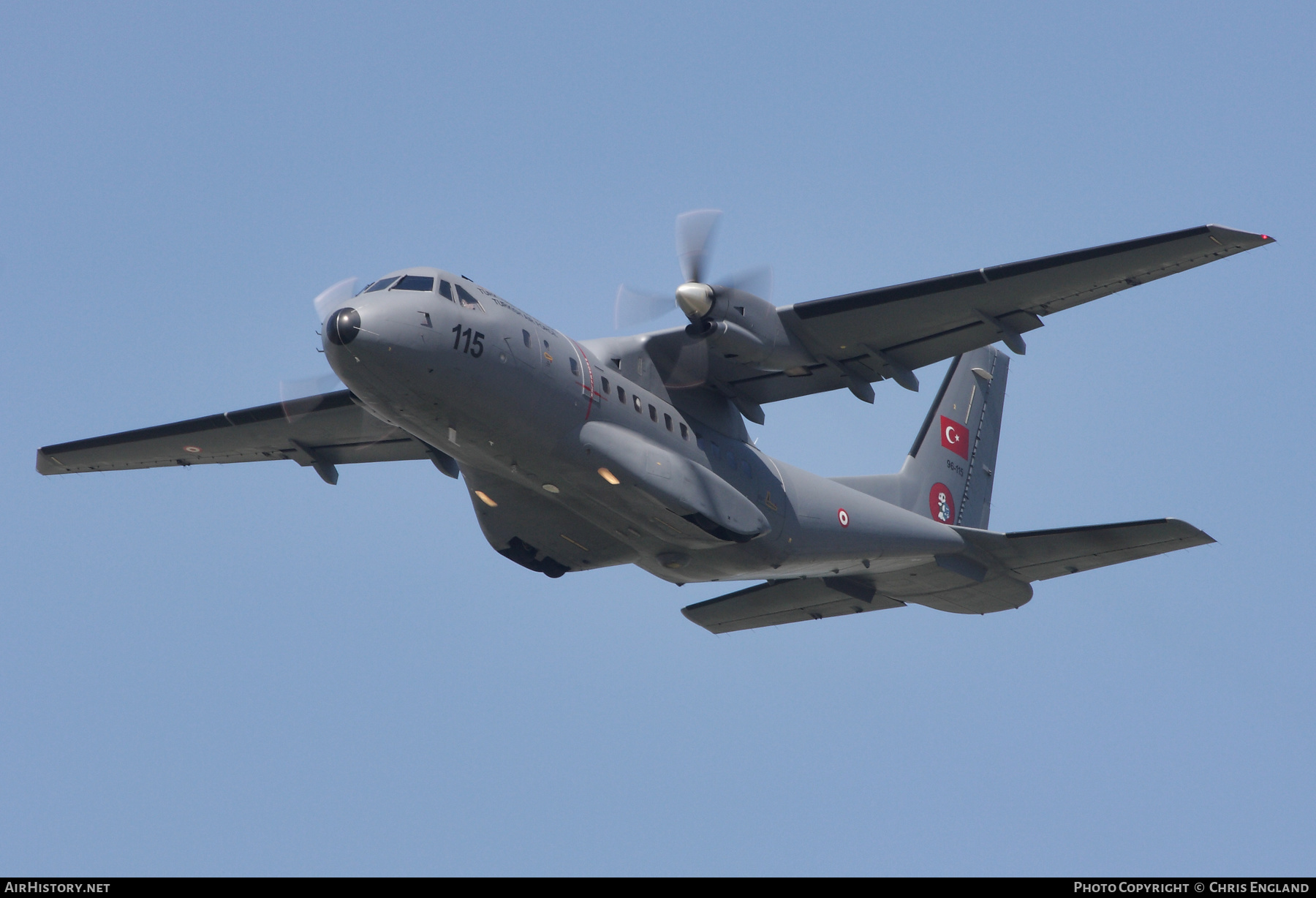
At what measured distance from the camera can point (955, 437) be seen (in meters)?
20.9

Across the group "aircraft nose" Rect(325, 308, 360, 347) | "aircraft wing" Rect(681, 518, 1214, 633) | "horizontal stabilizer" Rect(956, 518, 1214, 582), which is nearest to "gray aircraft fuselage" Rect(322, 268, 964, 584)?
"aircraft nose" Rect(325, 308, 360, 347)

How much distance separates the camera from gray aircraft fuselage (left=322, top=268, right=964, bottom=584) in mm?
13117

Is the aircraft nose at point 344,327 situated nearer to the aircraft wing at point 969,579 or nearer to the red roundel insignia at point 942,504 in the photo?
the aircraft wing at point 969,579

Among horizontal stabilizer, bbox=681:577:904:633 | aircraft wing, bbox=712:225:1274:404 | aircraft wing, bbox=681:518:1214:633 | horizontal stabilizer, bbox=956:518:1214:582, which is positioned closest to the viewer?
aircraft wing, bbox=712:225:1274:404

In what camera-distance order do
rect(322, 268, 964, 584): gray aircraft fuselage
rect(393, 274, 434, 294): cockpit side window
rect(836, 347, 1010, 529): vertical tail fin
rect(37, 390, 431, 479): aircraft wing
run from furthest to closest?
rect(836, 347, 1010, 529): vertical tail fin < rect(37, 390, 431, 479): aircraft wing < rect(393, 274, 434, 294): cockpit side window < rect(322, 268, 964, 584): gray aircraft fuselage

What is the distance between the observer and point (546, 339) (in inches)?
557

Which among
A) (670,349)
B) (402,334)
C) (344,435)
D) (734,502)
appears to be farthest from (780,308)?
(344,435)

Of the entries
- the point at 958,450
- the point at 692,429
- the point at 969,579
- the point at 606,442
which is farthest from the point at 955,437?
the point at 606,442

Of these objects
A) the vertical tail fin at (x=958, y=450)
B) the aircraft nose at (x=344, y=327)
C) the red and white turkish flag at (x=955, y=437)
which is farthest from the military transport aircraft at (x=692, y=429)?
the red and white turkish flag at (x=955, y=437)

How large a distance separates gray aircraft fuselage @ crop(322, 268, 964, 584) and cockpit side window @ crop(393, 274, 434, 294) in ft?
0.18

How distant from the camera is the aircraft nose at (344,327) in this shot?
12.7 meters

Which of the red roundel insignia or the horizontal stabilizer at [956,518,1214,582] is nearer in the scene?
the horizontal stabilizer at [956,518,1214,582]

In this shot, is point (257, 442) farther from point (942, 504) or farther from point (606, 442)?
point (942, 504)

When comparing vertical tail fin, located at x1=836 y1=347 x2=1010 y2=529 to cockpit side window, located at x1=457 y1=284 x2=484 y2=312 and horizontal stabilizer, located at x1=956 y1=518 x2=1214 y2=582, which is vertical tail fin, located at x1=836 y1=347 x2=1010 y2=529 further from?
cockpit side window, located at x1=457 y1=284 x2=484 y2=312
